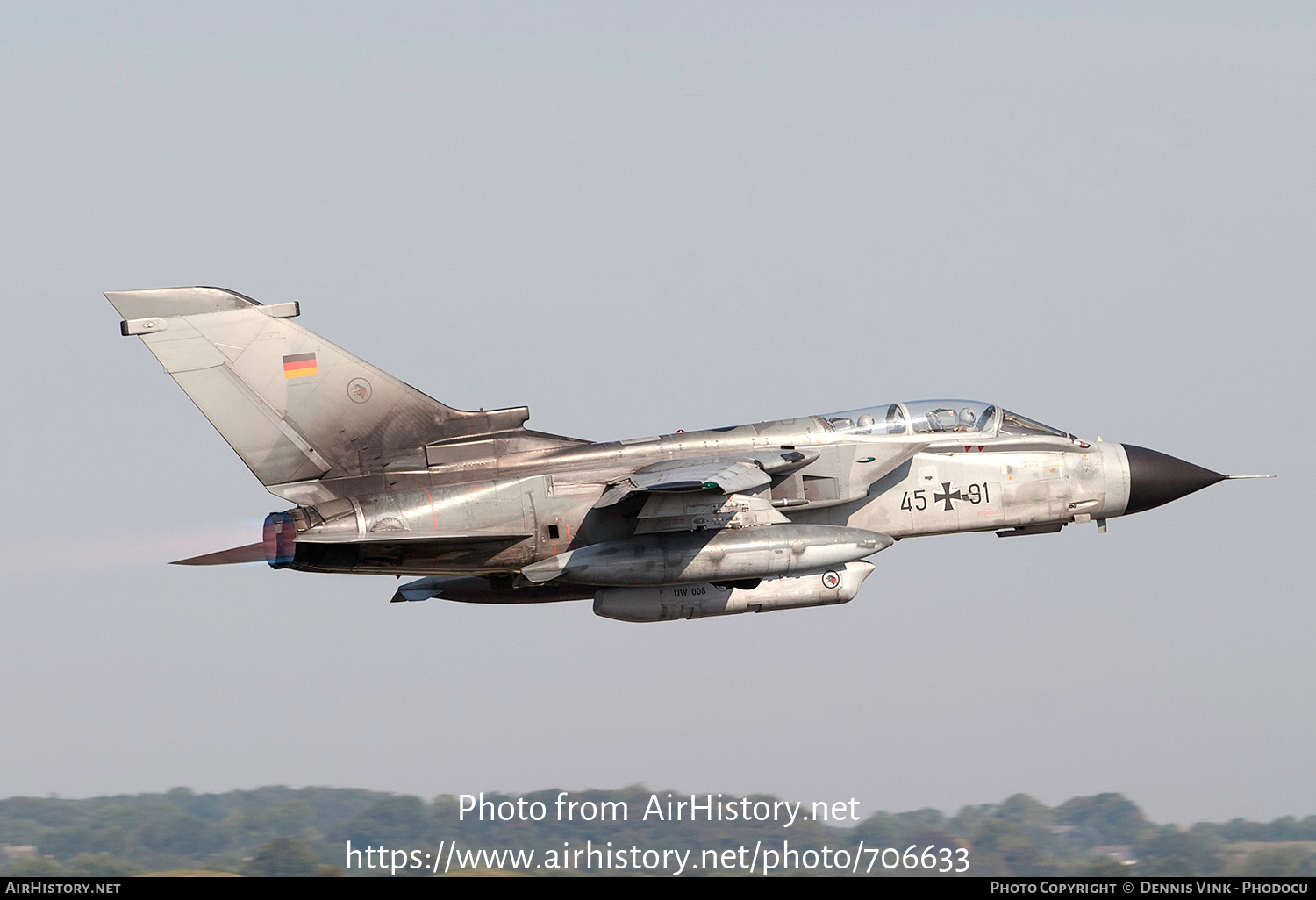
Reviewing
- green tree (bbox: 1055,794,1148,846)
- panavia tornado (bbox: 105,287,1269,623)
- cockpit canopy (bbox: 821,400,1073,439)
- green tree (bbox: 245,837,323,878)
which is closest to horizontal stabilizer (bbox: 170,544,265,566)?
panavia tornado (bbox: 105,287,1269,623)

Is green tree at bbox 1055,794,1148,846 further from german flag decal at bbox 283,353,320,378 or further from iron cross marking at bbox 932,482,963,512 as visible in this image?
german flag decal at bbox 283,353,320,378

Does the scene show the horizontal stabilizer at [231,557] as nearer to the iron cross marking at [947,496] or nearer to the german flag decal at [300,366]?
the german flag decal at [300,366]

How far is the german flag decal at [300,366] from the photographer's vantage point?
1861cm

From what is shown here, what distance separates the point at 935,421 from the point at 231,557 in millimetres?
9784

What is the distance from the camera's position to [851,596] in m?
19.7

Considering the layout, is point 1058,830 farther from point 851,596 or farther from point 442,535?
point 442,535

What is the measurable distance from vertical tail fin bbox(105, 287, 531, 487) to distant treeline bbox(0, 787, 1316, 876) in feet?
41.3

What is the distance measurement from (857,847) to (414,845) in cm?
1085

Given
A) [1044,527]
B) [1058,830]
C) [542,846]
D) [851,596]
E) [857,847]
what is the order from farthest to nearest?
[1058,830] < [857,847] < [542,846] < [1044,527] < [851,596]

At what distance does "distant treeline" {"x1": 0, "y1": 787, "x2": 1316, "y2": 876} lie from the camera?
32.3 meters

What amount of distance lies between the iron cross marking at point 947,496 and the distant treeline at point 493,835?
11.5 meters

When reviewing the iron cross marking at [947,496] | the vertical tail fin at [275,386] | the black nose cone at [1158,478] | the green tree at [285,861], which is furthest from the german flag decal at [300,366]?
the green tree at [285,861]

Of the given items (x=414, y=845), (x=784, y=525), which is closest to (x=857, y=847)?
(x=414, y=845)

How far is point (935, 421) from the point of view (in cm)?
2047
